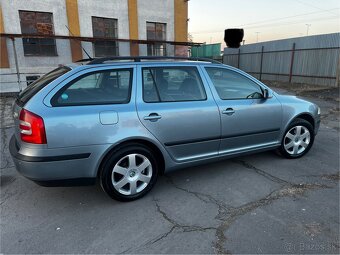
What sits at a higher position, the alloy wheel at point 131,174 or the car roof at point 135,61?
the car roof at point 135,61

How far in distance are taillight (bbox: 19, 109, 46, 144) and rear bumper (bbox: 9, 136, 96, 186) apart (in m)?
0.18

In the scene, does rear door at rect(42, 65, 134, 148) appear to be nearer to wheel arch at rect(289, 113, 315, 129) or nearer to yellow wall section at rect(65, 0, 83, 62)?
wheel arch at rect(289, 113, 315, 129)

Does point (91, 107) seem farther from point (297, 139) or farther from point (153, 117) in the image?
point (297, 139)

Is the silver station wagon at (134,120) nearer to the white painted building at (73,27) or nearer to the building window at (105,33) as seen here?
the white painted building at (73,27)

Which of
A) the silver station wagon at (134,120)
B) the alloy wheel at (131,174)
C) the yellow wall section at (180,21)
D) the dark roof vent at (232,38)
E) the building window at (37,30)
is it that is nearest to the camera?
the silver station wagon at (134,120)

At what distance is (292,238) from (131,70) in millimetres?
2399

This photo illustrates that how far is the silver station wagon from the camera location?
2.76 m

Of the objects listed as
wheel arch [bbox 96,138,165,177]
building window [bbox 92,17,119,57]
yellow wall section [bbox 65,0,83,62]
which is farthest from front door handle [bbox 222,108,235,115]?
building window [bbox 92,17,119,57]

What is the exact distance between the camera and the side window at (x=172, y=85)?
128 inches

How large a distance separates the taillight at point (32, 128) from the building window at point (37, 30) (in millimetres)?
11492

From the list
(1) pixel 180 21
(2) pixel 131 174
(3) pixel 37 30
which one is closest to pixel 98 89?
(2) pixel 131 174

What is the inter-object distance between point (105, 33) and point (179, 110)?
12.3 meters

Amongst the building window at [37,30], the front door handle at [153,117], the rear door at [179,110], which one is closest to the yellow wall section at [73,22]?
the building window at [37,30]

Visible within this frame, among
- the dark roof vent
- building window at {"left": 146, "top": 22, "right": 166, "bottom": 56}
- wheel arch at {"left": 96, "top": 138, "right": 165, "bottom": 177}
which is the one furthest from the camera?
the dark roof vent
